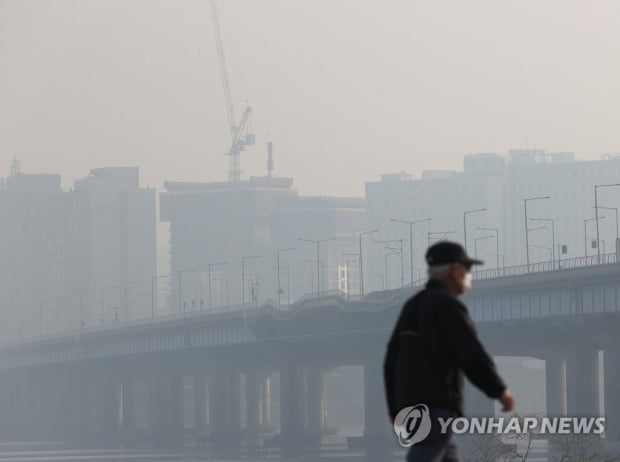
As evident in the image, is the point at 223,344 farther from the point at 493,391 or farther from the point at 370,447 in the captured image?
the point at 493,391

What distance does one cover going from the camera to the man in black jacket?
1413 centimetres

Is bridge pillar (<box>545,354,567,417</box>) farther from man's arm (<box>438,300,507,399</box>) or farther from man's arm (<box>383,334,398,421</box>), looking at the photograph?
man's arm (<box>438,300,507,399</box>)

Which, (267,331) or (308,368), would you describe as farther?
(308,368)

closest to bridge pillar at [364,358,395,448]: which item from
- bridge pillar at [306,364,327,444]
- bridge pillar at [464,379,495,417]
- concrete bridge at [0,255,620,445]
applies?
concrete bridge at [0,255,620,445]

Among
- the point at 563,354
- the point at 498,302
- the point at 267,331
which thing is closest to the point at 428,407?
the point at 498,302

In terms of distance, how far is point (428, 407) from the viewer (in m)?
14.5

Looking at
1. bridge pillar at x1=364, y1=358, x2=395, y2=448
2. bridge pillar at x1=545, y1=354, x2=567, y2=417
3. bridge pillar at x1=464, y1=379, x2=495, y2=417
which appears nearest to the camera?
bridge pillar at x1=464, y1=379, x2=495, y2=417

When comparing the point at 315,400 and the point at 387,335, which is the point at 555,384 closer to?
the point at 387,335

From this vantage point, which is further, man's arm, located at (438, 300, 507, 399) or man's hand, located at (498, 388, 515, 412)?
man's arm, located at (438, 300, 507, 399)

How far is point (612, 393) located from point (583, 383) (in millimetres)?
12947

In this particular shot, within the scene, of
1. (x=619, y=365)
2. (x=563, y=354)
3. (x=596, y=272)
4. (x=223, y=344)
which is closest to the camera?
(x=596, y=272)

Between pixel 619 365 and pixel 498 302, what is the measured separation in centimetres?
1161

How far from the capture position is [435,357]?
14.4 metres

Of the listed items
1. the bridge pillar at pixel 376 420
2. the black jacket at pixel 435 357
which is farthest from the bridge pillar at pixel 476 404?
the black jacket at pixel 435 357
